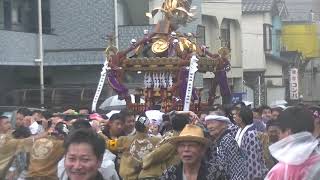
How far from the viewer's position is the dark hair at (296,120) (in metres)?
Answer: 4.61

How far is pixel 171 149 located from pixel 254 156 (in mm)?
1328

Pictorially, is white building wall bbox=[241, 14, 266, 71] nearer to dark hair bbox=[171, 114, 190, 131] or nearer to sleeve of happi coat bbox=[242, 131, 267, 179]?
sleeve of happi coat bbox=[242, 131, 267, 179]

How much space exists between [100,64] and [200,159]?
2133 cm

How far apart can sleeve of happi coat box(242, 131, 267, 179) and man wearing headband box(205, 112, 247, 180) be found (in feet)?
2.37

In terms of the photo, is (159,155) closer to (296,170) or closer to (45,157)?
(45,157)

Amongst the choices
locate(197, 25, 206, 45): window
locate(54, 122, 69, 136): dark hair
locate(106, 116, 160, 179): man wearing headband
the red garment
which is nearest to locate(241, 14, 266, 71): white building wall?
locate(197, 25, 206, 45): window

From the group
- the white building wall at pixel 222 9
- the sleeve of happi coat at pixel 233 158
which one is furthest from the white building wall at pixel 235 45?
the sleeve of happi coat at pixel 233 158

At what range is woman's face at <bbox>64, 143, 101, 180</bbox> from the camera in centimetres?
407

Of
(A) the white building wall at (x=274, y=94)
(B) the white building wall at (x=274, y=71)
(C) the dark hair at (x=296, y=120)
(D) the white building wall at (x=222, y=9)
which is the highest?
(D) the white building wall at (x=222, y=9)

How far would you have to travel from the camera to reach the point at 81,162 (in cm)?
407

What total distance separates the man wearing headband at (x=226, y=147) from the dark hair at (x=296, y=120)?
62.8 inches

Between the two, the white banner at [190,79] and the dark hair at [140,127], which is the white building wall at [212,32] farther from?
the dark hair at [140,127]

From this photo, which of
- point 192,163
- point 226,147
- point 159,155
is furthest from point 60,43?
point 192,163

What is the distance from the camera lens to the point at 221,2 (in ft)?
121
